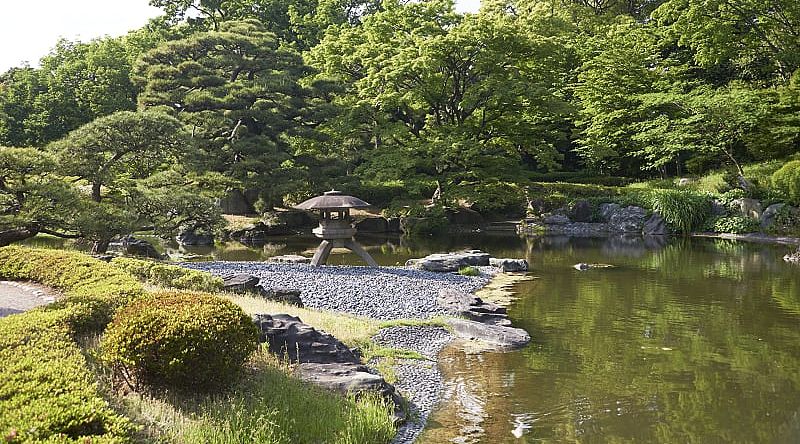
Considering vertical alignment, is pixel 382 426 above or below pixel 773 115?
below

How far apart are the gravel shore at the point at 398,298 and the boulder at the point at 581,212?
39.7ft

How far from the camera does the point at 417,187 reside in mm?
24906

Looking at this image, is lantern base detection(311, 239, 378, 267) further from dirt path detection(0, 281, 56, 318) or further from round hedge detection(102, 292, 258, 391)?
round hedge detection(102, 292, 258, 391)

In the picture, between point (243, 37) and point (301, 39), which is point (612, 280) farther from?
point (301, 39)

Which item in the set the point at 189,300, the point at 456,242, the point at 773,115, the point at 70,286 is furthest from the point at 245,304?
the point at 773,115

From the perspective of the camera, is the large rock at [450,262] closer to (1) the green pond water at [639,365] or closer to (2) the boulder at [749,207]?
(1) the green pond water at [639,365]

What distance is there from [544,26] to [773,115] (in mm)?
11874

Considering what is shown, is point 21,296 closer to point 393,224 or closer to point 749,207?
point 393,224

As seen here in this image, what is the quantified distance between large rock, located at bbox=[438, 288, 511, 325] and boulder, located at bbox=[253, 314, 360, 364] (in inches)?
143

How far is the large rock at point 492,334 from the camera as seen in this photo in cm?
923

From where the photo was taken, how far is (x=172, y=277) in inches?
405

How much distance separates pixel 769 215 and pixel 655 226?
4.06m

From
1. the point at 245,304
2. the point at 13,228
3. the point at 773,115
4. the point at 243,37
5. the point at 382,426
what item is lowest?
the point at 382,426

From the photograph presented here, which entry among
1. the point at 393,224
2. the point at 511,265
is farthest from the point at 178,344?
the point at 393,224
